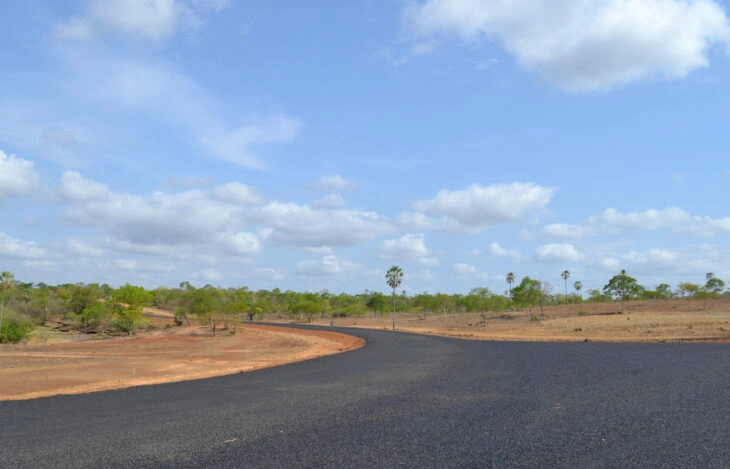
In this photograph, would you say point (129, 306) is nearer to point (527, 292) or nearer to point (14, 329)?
point (14, 329)

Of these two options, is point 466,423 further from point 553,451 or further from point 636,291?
point 636,291

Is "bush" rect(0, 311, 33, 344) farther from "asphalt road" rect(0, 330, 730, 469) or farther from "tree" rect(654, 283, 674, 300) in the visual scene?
"tree" rect(654, 283, 674, 300)

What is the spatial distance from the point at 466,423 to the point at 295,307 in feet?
344

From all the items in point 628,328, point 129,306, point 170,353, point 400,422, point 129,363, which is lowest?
point 170,353

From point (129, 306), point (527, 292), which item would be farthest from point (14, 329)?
point (527, 292)

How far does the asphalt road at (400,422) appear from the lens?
921cm

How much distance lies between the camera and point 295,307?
4498 inches

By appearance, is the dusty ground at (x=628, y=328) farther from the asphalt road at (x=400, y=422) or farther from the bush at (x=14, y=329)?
the bush at (x=14, y=329)

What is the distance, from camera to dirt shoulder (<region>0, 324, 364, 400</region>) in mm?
23859

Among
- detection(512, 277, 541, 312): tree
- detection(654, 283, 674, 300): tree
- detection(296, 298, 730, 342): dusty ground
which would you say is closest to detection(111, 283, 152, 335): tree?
detection(296, 298, 730, 342): dusty ground

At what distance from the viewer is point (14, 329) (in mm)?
55219

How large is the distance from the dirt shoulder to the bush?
2599 millimetres

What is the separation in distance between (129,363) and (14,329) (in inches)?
1259

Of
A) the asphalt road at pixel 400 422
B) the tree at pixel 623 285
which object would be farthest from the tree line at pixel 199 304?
the asphalt road at pixel 400 422
